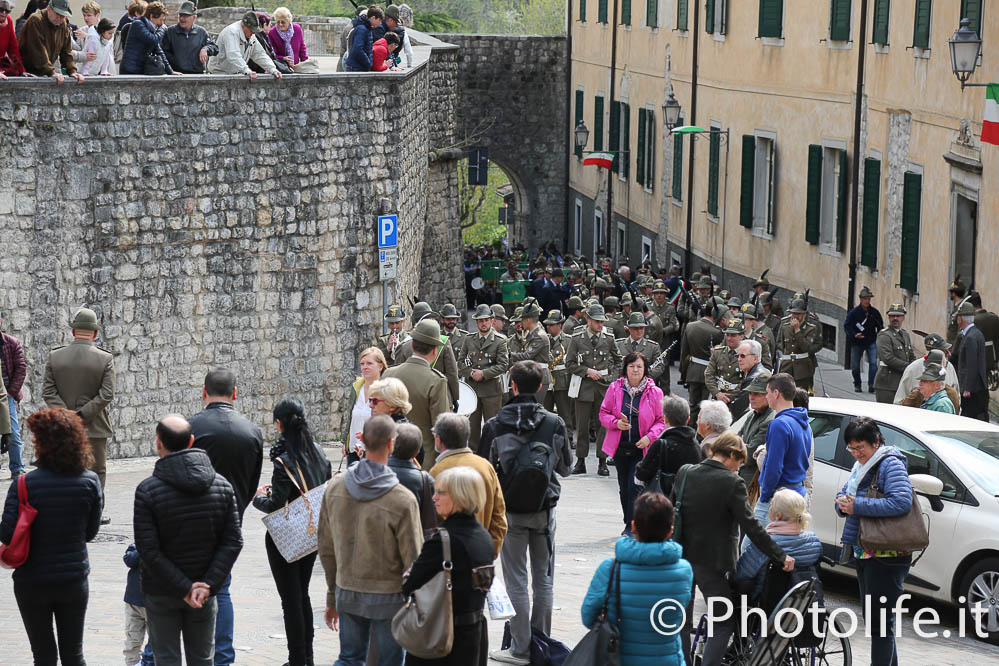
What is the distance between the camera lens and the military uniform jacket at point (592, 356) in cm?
1603

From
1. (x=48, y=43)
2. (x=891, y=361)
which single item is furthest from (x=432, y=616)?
(x=891, y=361)

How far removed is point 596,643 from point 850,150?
17866 millimetres

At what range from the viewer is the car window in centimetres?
977

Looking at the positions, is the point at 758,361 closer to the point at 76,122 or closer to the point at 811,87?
the point at 76,122

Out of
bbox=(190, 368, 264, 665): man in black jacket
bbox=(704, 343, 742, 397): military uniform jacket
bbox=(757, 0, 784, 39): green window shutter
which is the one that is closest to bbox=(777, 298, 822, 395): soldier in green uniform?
bbox=(704, 343, 742, 397): military uniform jacket

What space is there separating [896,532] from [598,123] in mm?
33639

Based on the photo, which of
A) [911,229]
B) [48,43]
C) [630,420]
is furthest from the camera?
[911,229]

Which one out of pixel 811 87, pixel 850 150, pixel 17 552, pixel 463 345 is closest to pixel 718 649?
pixel 17 552

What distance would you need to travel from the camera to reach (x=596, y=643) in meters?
6.38

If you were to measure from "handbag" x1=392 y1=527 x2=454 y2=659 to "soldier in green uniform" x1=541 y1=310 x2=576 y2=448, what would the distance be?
9.72 metres

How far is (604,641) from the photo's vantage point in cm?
637

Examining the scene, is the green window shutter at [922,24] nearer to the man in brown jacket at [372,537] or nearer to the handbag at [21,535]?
the man in brown jacket at [372,537]

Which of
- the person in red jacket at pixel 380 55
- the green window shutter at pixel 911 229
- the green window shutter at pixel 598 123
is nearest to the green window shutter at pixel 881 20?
the green window shutter at pixel 911 229

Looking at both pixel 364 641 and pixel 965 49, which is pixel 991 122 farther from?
pixel 364 641
